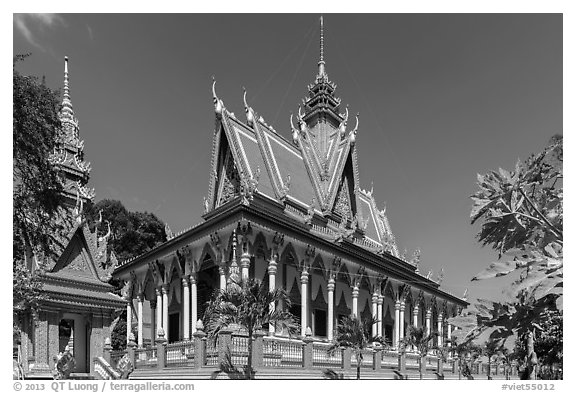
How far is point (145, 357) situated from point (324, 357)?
6.64 m

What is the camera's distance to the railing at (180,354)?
1298 centimetres

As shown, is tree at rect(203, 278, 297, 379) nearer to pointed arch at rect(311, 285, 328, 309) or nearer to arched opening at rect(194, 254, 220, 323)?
pointed arch at rect(311, 285, 328, 309)

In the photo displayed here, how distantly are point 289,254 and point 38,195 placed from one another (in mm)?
10240

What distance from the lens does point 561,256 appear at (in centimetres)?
310

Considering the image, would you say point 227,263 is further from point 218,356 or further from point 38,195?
point 38,195

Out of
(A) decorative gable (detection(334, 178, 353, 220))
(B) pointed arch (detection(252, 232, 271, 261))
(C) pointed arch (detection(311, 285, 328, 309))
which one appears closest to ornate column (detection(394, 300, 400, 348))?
(C) pointed arch (detection(311, 285, 328, 309))

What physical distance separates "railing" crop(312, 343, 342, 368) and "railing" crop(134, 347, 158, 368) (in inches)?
220

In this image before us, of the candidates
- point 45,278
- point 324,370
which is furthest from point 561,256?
point 45,278

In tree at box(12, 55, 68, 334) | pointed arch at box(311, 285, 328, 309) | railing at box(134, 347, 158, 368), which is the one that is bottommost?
railing at box(134, 347, 158, 368)

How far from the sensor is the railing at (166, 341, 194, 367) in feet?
42.6

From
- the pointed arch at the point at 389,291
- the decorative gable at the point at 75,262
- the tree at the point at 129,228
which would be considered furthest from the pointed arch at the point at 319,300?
the tree at the point at 129,228

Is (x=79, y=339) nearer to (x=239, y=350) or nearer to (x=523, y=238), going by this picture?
(x=239, y=350)

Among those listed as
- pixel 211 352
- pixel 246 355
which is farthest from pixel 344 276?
pixel 211 352
